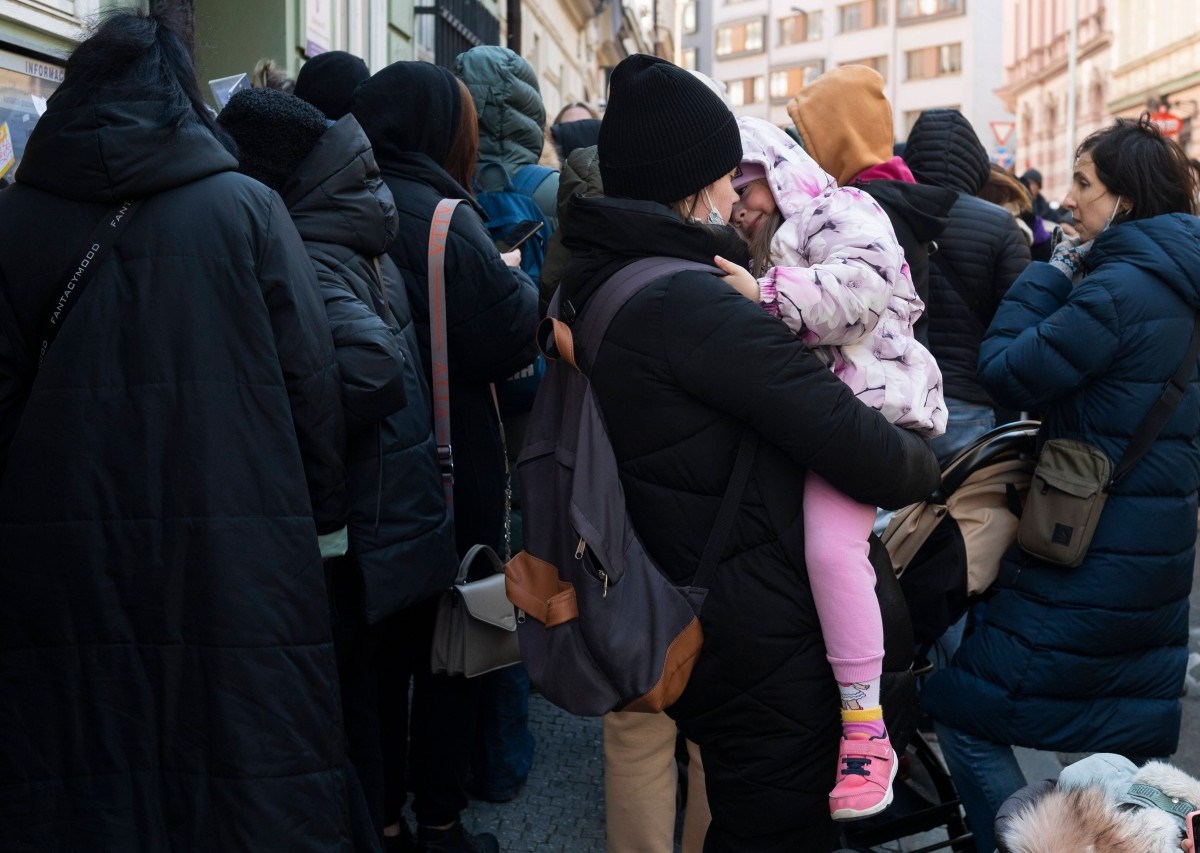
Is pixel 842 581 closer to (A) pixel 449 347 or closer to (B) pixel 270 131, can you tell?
(A) pixel 449 347

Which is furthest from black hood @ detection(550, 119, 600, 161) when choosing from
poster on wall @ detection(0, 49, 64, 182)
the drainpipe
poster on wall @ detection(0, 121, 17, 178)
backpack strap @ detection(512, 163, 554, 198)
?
the drainpipe

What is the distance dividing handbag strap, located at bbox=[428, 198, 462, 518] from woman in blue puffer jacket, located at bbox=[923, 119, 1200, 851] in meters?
1.43

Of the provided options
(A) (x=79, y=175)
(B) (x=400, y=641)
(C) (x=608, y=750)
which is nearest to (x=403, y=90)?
(A) (x=79, y=175)

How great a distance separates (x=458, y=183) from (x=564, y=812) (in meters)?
1.91

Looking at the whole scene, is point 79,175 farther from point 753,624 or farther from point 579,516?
point 753,624

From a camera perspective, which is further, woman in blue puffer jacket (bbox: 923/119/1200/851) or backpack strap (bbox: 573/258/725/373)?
woman in blue puffer jacket (bbox: 923/119/1200/851)

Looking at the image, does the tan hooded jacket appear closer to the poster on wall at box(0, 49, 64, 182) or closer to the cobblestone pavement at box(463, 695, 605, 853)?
the cobblestone pavement at box(463, 695, 605, 853)

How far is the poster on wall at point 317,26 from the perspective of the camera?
7078 mm

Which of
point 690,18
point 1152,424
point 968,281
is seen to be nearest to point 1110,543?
point 1152,424

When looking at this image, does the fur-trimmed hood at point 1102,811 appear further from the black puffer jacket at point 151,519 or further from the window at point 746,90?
the window at point 746,90

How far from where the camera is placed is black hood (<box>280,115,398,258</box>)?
2773 mm

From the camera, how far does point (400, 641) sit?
336 cm

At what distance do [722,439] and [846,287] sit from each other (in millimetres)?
369

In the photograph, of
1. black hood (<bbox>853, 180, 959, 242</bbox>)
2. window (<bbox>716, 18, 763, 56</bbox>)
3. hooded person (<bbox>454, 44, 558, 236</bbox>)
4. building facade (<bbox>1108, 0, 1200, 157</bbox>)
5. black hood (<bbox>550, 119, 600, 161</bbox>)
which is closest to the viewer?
black hood (<bbox>853, 180, 959, 242</bbox>)
